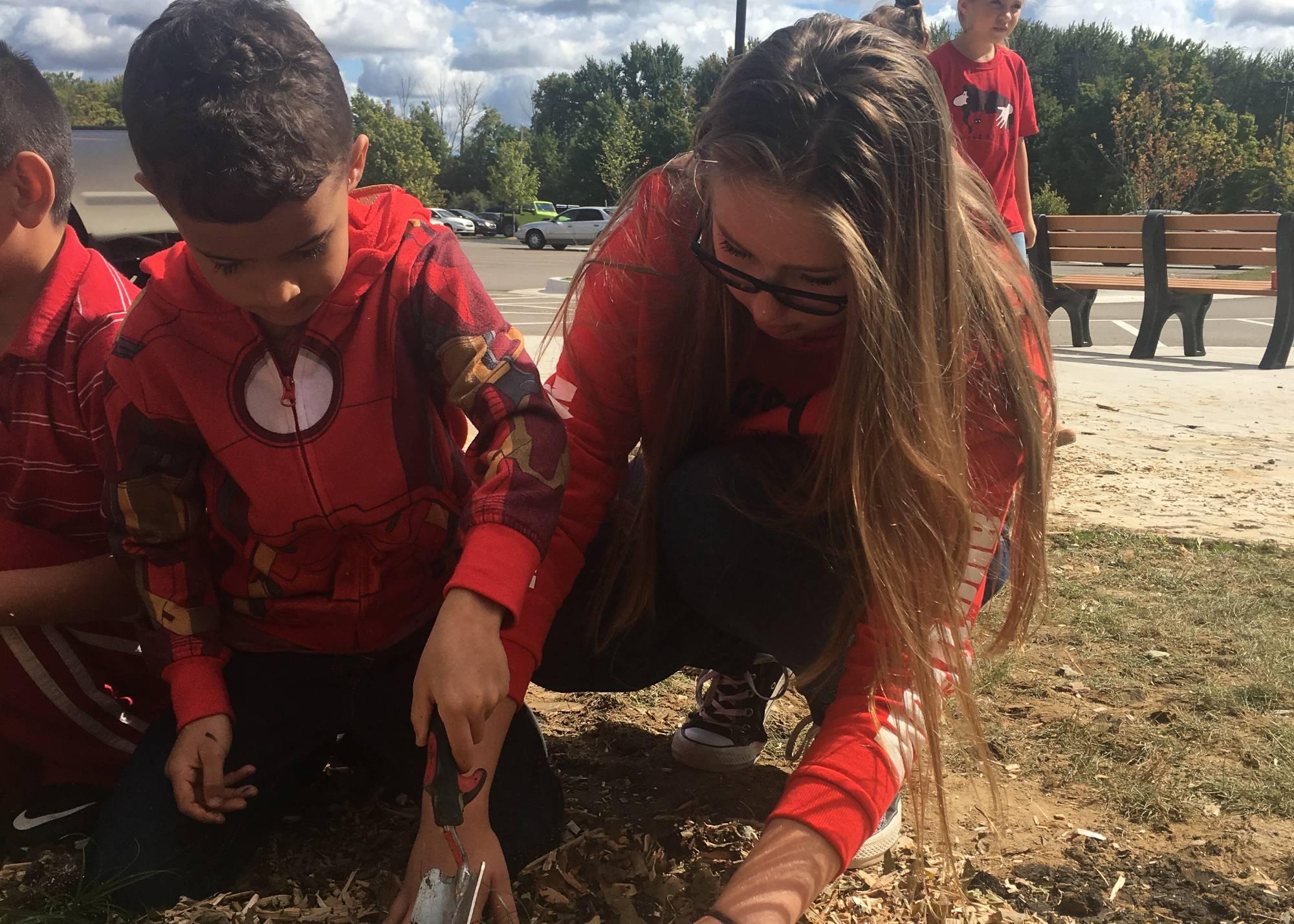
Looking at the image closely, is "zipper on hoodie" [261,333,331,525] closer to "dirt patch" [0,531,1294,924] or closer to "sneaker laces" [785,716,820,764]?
"dirt patch" [0,531,1294,924]

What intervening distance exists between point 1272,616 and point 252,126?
8.60ft

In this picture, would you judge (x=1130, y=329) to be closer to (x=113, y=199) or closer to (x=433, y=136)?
(x=113, y=199)

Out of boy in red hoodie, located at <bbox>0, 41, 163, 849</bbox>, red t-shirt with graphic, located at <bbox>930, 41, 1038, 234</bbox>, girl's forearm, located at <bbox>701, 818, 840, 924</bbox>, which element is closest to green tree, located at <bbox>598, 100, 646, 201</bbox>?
red t-shirt with graphic, located at <bbox>930, 41, 1038, 234</bbox>

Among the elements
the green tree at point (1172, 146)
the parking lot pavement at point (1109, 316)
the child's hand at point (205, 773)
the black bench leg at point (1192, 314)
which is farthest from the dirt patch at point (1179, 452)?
the green tree at point (1172, 146)

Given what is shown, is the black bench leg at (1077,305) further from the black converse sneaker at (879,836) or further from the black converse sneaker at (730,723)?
the black converse sneaker at (879,836)

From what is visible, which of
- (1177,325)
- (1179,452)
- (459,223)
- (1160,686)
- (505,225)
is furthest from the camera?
(505,225)

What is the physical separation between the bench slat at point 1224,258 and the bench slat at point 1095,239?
0.38 m

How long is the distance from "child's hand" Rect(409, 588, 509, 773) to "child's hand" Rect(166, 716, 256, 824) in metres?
0.46

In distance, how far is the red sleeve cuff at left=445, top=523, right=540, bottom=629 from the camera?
4.49 ft

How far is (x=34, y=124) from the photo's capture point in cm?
179

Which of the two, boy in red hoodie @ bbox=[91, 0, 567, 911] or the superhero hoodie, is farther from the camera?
the superhero hoodie

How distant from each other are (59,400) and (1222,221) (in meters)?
8.10

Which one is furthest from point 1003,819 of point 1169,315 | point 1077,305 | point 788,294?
Answer: point 1077,305

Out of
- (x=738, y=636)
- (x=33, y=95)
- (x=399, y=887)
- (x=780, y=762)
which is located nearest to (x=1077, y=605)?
(x=780, y=762)
